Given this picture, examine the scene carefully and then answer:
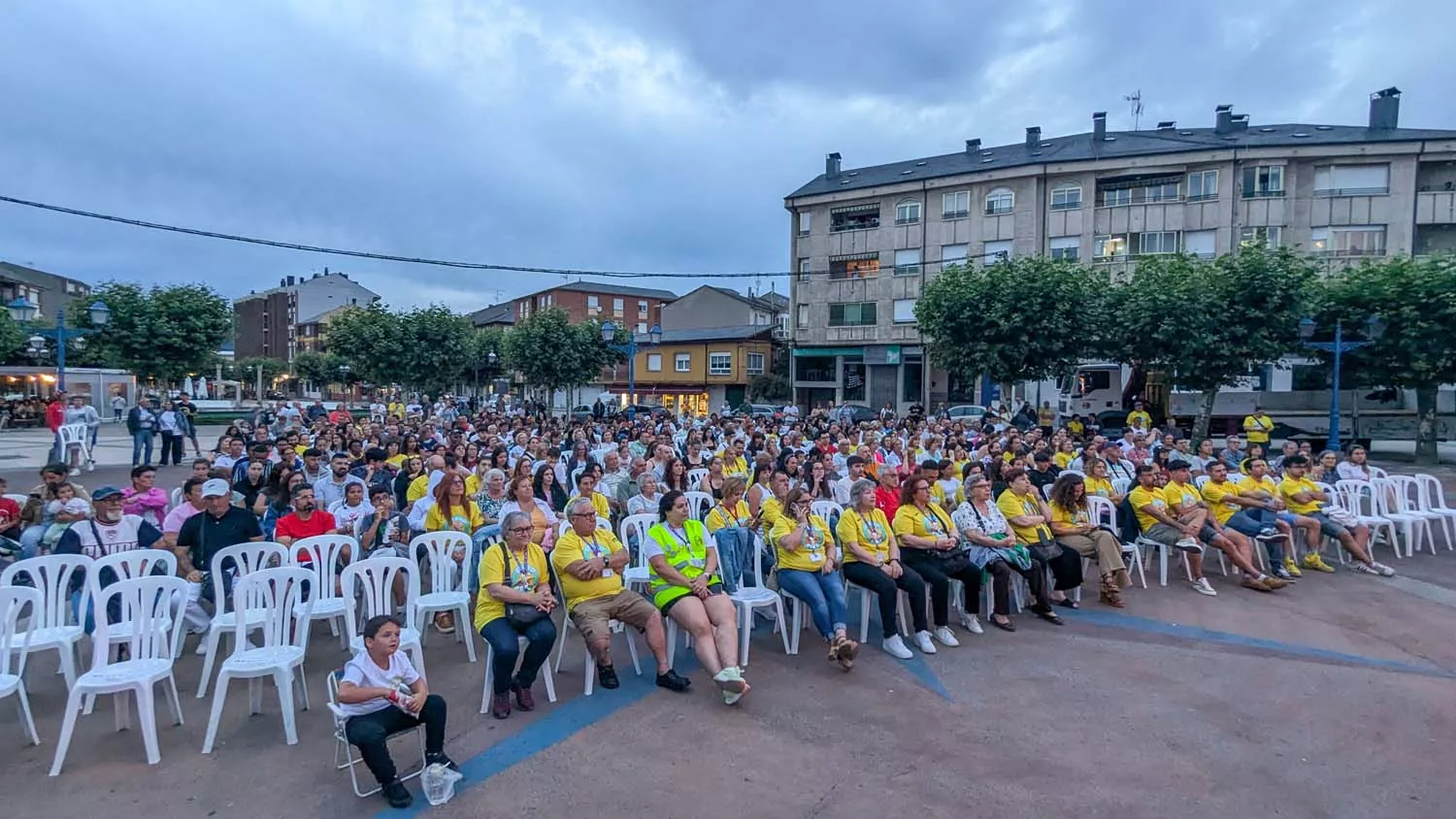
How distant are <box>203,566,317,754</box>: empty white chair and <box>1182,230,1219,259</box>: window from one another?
33067mm

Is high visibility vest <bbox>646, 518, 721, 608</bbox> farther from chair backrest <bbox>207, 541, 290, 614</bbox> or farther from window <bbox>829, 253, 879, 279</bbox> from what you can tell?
window <bbox>829, 253, 879, 279</bbox>

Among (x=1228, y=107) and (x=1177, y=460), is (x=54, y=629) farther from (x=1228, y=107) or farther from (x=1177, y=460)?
(x=1228, y=107)

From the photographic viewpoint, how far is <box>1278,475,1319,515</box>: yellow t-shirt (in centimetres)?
818

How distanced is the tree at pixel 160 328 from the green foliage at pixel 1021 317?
81.8 feet

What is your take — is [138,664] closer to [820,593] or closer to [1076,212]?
[820,593]

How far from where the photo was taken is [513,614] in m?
4.65

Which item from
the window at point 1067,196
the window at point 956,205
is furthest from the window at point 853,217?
the window at point 1067,196

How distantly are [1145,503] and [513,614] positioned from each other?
643 cm

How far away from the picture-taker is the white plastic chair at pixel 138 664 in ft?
12.3

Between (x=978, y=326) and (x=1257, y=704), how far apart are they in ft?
62.6

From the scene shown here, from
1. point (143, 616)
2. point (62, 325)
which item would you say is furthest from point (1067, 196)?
point (62, 325)

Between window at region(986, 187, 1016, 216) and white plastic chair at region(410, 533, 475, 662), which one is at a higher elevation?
window at region(986, 187, 1016, 216)

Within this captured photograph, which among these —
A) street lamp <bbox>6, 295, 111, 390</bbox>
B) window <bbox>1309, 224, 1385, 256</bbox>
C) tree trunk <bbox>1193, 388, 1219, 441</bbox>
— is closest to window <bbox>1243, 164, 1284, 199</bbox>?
window <bbox>1309, 224, 1385, 256</bbox>

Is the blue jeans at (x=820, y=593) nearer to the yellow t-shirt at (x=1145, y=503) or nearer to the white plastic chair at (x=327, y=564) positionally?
the white plastic chair at (x=327, y=564)
